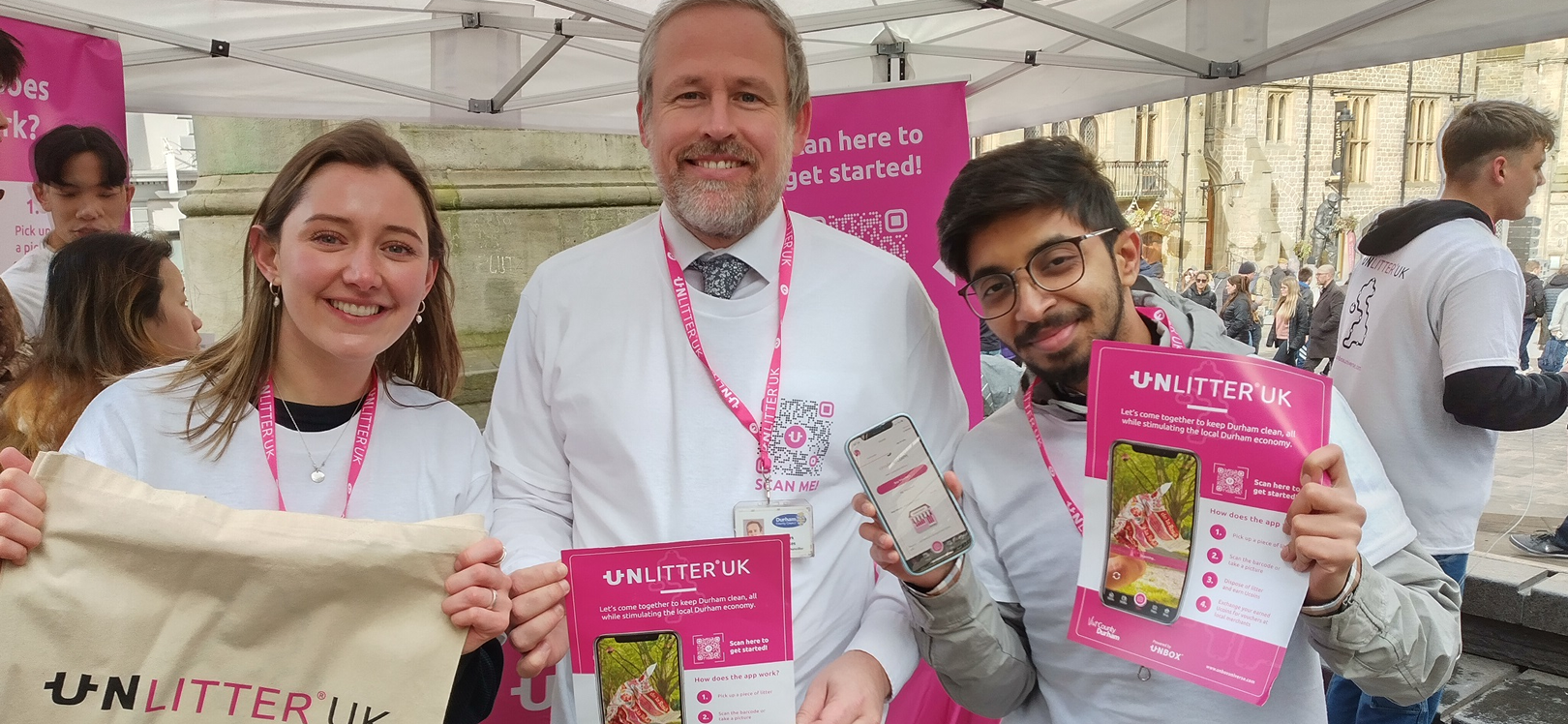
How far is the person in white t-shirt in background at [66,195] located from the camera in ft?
11.8

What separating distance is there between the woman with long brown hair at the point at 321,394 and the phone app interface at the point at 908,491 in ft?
2.45

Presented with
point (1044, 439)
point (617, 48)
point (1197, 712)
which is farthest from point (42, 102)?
point (1197, 712)

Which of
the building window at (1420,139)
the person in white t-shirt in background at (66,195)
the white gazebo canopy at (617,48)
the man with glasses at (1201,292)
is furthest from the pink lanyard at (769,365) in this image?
the building window at (1420,139)

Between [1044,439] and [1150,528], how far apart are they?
0.32 metres

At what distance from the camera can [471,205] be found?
694 cm

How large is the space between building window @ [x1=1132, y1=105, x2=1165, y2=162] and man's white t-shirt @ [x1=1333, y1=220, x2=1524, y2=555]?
54098 millimetres

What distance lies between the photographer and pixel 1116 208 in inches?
68.1

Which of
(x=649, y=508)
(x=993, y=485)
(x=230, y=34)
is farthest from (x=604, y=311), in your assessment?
(x=230, y=34)

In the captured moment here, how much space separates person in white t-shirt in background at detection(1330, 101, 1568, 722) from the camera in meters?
3.03

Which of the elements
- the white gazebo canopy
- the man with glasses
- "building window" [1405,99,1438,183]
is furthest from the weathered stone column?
"building window" [1405,99,1438,183]

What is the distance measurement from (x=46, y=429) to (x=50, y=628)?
1.75 meters

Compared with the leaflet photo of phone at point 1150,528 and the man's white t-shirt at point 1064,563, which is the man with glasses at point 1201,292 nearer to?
the man's white t-shirt at point 1064,563

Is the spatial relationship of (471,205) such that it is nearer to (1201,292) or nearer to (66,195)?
(66,195)

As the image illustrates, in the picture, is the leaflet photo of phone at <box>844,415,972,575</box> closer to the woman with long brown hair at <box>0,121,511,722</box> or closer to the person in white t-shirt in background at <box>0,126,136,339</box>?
the woman with long brown hair at <box>0,121,511,722</box>
